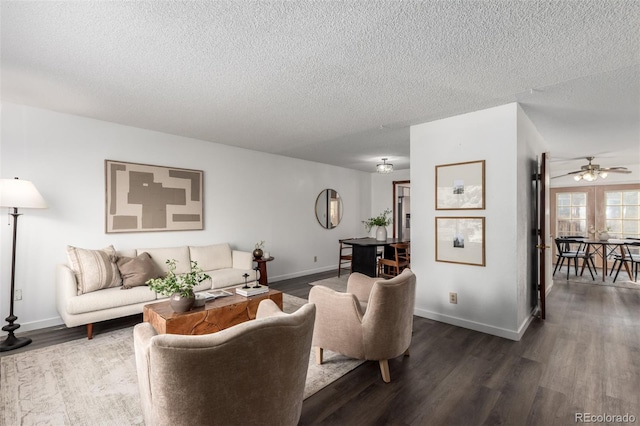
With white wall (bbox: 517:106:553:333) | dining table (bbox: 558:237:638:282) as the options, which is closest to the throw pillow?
white wall (bbox: 517:106:553:333)

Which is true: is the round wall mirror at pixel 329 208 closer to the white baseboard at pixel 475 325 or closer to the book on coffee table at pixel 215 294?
the white baseboard at pixel 475 325

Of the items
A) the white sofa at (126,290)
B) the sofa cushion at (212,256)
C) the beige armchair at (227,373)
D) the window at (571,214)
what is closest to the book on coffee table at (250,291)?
the white sofa at (126,290)

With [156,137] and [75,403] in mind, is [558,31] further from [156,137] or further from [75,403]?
[156,137]

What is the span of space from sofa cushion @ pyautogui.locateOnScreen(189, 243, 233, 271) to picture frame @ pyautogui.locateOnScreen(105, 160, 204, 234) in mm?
384

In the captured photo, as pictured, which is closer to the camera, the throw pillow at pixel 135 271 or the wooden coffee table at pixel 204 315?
the wooden coffee table at pixel 204 315

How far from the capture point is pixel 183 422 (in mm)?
1233

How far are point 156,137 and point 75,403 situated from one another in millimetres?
3318

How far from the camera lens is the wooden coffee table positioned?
2.52 metres

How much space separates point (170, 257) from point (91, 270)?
985 mm

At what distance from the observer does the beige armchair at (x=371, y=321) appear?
7.48 feet

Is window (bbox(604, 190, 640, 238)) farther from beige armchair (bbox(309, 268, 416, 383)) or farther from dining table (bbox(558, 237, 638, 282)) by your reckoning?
beige armchair (bbox(309, 268, 416, 383))

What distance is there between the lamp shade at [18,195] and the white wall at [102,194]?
1.51 feet

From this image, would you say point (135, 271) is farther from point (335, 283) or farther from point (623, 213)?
point (623, 213)

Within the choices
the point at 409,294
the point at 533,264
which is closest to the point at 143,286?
the point at 409,294
